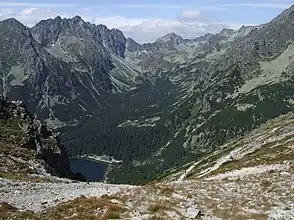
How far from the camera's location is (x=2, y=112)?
504 ft

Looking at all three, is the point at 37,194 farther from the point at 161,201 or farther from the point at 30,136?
the point at 30,136

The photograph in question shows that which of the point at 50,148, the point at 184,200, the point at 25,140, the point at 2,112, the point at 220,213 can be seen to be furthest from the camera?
the point at 2,112

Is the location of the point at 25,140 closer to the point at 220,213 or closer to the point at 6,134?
the point at 6,134

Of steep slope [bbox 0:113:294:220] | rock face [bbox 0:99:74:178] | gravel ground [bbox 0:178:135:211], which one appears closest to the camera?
steep slope [bbox 0:113:294:220]

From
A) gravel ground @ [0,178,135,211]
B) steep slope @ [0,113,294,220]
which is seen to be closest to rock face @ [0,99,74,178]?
gravel ground @ [0,178,135,211]

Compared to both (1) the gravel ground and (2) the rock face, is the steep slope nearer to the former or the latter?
(1) the gravel ground

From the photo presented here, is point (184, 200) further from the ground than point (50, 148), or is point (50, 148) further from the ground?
point (184, 200)

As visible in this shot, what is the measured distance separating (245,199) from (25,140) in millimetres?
93616

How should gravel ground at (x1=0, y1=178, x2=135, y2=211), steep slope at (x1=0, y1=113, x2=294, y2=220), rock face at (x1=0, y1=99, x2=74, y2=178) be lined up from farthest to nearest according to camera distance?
rock face at (x1=0, y1=99, x2=74, y2=178) < gravel ground at (x1=0, y1=178, x2=135, y2=211) < steep slope at (x1=0, y1=113, x2=294, y2=220)

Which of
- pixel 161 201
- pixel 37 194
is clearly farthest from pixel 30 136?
pixel 161 201

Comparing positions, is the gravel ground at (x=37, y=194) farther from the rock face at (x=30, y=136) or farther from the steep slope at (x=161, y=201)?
the rock face at (x=30, y=136)

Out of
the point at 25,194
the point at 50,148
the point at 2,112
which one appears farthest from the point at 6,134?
the point at 25,194

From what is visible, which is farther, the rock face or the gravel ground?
the rock face

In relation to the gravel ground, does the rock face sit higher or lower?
lower
